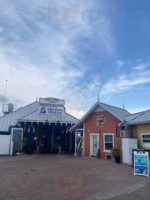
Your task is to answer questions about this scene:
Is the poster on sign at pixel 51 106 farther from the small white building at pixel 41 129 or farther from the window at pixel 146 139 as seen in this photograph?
the window at pixel 146 139

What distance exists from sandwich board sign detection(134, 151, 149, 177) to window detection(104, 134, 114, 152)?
669cm

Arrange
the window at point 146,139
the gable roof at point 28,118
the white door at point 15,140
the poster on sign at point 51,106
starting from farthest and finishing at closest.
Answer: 1. the poster on sign at point 51,106
2. the gable roof at point 28,118
3. the white door at point 15,140
4. the window at point 146,139

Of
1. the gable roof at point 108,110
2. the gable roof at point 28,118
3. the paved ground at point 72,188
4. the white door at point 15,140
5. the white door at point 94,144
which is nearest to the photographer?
the paved ground at point 72,188

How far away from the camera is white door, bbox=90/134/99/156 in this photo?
19203 millimetres

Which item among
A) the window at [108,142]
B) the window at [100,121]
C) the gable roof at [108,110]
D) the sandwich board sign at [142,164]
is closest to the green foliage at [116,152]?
the window at [108,142]

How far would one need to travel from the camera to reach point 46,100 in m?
22.9

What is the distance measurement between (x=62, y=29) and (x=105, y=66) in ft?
18.8

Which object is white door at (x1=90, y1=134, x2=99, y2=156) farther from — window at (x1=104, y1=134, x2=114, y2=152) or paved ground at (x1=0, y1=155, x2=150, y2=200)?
paved ground at (x1=0, y1=155, x2=150, y2=200)

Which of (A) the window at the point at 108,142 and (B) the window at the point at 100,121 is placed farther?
(B) the window at the point at 100,121

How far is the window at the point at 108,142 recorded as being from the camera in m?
17.6

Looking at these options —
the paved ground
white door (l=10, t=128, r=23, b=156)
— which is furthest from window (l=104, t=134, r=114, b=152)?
white door (l=10, t=128, r=23, b=156)

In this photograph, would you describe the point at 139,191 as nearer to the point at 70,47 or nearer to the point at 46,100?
the point at 70,47

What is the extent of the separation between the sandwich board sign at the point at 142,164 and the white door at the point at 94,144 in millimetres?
8401

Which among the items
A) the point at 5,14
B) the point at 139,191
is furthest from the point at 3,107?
the point at 139,191
